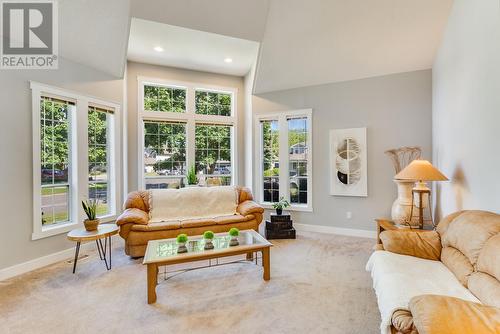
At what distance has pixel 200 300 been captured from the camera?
2.39 m

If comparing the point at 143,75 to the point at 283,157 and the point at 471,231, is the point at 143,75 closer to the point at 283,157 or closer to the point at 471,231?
the point at 283,157

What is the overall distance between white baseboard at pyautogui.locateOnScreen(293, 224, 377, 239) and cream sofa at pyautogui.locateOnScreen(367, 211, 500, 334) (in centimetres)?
207

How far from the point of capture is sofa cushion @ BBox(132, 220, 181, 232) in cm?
338

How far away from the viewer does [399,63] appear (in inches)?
160

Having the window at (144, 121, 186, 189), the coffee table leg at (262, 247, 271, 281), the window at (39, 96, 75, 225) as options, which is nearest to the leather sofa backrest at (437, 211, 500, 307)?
the coffee table leg at (262, 247, 271, 281)

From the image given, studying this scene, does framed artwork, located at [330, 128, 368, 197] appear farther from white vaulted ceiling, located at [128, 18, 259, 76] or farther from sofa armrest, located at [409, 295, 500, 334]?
sofa armrest, located at [409, 295, 500, 334]

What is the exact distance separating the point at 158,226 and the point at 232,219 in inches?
42.3

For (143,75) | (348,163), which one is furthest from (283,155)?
(143,75)

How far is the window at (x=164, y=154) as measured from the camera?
194 inches

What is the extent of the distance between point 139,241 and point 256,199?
99.6 inches

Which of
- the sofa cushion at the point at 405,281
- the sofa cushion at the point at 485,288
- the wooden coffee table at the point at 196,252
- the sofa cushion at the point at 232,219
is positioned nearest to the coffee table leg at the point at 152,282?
the wooden coffee table at the point at 196,252

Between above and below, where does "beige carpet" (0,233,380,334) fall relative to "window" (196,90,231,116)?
below

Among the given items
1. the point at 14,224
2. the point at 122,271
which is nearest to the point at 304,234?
the point at 122,271

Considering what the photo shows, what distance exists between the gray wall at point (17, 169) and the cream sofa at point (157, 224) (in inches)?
41.5
